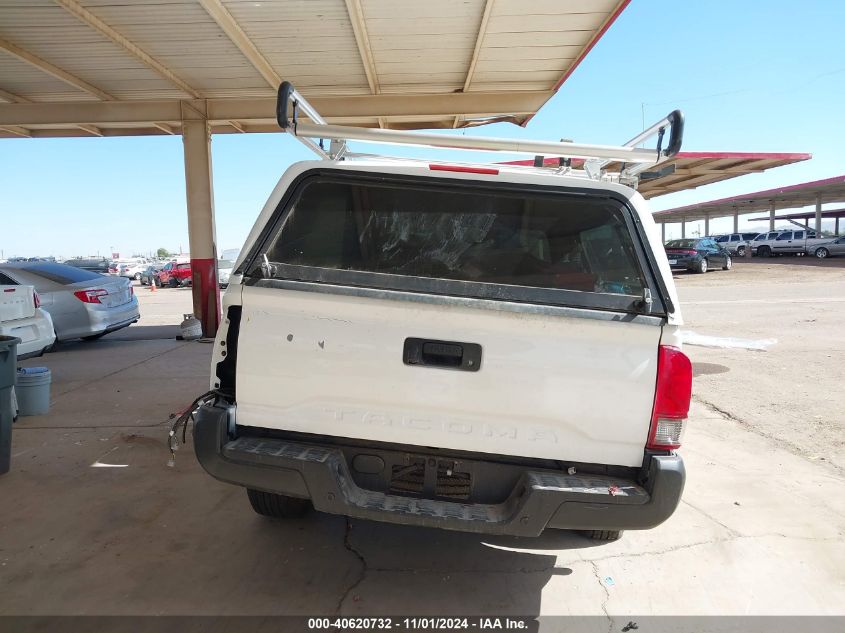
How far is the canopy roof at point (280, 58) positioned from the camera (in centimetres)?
705

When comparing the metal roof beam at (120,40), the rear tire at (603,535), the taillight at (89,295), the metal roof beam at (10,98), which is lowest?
the rear tire at (603,535)

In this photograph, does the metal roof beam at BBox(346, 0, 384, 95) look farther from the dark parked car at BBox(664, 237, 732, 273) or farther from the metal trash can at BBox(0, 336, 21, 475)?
the dark parked car at BBox(664, 237, 732, 273)

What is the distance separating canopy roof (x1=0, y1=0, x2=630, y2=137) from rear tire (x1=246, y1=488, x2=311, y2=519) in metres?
5.80

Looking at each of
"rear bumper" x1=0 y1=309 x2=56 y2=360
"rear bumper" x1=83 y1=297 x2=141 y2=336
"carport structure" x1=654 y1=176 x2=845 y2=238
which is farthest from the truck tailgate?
"carport structure" x1=654 y1=176 x2=845 y2=238

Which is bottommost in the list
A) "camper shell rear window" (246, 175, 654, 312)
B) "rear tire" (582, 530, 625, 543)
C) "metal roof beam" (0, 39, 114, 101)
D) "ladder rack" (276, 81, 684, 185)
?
"rear tire" (582, 530, 625, 543)

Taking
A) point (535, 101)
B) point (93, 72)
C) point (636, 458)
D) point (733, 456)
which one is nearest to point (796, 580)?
point (636, 458)

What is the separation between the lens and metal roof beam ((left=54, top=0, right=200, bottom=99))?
270 inches

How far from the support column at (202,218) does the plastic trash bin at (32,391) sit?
201 inches

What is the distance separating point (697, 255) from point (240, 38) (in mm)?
25084

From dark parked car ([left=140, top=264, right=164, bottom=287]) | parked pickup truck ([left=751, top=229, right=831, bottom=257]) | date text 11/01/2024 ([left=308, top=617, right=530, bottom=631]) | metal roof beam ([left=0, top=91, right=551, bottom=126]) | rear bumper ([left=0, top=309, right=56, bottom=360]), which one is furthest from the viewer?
parked pickup truck ([left=751, top=229, right=831, bottom=257])

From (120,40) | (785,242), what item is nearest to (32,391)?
(120,40)

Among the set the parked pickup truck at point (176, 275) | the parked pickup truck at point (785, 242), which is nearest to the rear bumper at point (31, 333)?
the parked pickup truck at point (176, 275)

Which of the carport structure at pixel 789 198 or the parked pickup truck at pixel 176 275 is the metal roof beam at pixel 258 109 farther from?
the carport structure at pixel 789 198

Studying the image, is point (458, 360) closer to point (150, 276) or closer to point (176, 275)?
point (176, 275)
